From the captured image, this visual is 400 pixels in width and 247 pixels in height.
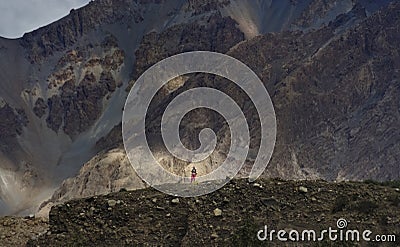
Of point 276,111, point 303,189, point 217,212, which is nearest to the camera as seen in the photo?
point 217,212

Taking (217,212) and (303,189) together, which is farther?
(303,189)

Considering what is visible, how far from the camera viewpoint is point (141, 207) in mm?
14461

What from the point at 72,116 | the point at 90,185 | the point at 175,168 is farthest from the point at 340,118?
the point at 72,116

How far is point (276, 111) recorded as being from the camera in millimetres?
141500

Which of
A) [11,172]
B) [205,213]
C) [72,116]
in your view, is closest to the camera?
[205,213]

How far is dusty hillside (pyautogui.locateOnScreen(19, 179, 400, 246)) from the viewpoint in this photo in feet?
44.6

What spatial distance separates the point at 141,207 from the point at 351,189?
4798mm

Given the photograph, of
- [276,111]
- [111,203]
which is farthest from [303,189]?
[276,111]

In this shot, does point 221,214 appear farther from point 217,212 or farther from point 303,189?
point 303,189

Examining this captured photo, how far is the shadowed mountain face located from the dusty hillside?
326 ft

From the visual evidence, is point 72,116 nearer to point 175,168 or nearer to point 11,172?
point 11,172

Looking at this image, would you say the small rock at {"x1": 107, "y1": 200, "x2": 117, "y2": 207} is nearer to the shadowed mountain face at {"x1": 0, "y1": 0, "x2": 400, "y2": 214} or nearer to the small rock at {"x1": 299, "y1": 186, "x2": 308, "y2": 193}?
the small rock at {"x1": 299, "y1": 186, "x2": 308, "y2": 193}

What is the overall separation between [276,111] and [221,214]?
128517 millimetres

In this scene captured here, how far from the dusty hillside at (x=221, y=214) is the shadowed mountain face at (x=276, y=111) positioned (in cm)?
9940
